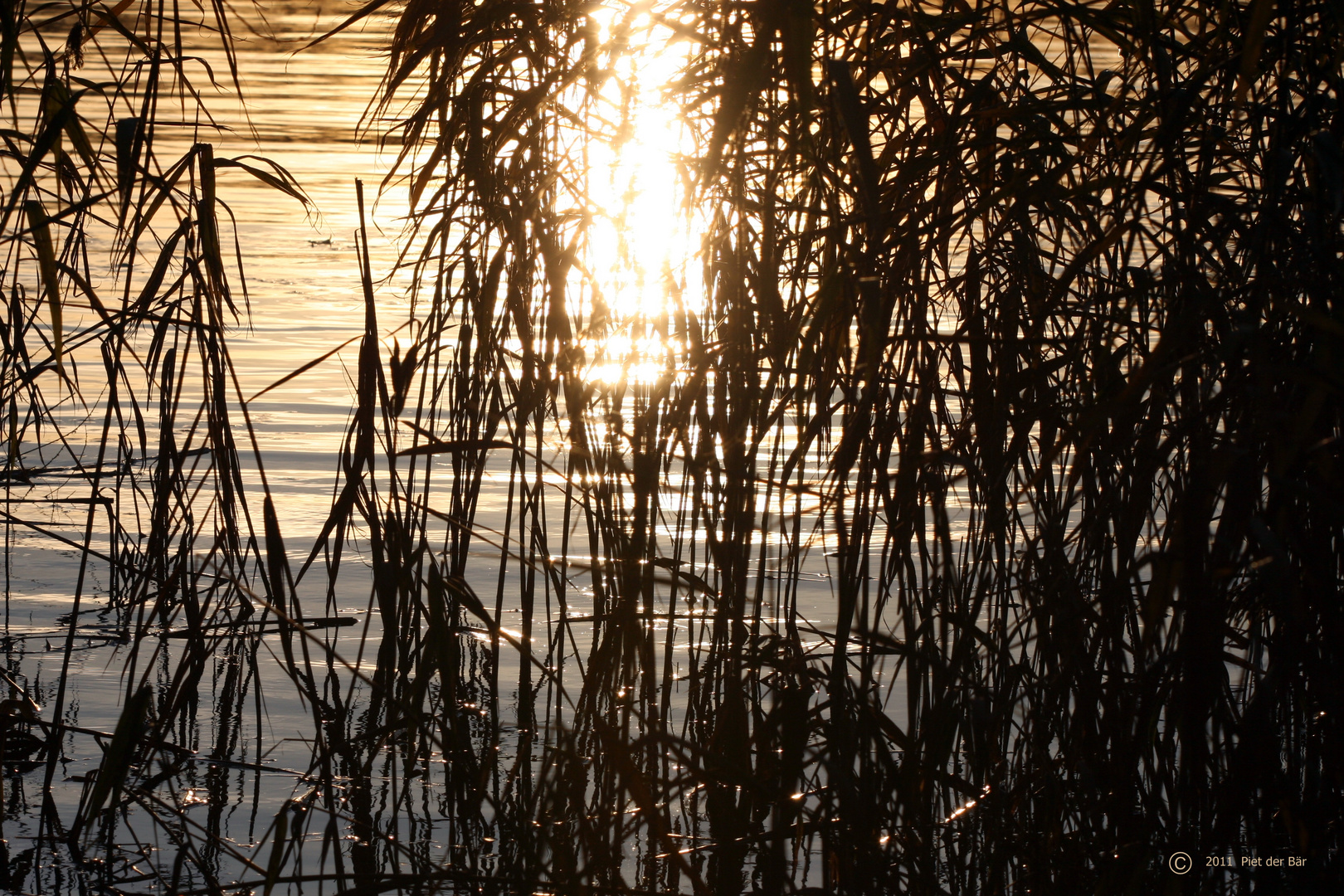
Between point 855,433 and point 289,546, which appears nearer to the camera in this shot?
point 855,433

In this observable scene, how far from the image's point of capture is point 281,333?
572 cm

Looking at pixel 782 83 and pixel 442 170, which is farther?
pixel 442 170

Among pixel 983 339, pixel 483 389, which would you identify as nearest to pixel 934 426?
pixel 983 339

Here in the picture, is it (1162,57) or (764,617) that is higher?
(1162,57)

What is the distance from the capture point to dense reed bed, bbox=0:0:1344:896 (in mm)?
1235

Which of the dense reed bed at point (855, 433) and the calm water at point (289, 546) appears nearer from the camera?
the dense reed bed at point (855, 433)

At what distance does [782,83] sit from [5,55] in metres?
0.92

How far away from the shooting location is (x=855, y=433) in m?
1.27

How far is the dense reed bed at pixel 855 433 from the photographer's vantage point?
124 cm

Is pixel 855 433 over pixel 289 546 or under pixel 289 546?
over

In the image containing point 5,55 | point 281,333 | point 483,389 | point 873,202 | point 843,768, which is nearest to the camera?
point 873,202

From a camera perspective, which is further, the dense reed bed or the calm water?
the calm water

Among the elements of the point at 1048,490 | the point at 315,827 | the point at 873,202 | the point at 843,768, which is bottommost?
the point at 315,827

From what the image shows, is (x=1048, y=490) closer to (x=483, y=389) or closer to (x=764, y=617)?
(x=483, y=389)
